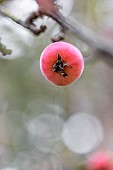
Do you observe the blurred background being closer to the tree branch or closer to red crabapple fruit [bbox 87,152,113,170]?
red crabapple fruit [bbox 87,152,113,170]

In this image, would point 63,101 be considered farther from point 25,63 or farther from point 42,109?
point 42,109

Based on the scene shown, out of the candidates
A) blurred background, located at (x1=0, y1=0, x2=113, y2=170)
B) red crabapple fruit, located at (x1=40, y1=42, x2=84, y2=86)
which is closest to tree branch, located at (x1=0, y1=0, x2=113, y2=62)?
red crabapple fruit, located at (x1=40, y1=42, x2=84, y2=86)

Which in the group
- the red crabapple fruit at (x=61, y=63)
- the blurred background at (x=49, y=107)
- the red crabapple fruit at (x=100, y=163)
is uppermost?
the blurred background at (x=49, y=107)

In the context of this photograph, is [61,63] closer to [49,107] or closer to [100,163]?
[100,163]

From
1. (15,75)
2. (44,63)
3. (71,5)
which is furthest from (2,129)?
(44,63)

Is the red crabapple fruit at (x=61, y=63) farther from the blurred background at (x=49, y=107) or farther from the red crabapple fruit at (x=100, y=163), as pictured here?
the red crabapple fruit at (x=100, y=163)


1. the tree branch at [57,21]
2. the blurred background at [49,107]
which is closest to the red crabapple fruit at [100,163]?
the blurred background at [49,107]

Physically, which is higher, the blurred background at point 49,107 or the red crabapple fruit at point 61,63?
the blurred background at point 49,107
